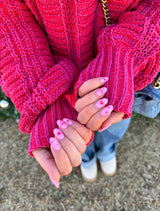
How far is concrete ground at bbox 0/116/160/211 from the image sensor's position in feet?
4.25

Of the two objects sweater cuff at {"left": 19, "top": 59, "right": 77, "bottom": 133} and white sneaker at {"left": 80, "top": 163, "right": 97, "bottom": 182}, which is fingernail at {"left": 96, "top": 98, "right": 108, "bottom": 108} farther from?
white sneaker at {"left": 80, "top": 163, "right": 97, "bottom": 182}

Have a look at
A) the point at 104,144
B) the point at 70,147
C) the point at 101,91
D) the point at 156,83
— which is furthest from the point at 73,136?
the point at 104,144

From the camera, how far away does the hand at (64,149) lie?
1.75 feet

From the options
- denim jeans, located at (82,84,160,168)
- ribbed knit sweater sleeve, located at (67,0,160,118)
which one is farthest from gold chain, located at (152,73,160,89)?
ribbed knit sweater sleeve, located at (67,0,160,118)

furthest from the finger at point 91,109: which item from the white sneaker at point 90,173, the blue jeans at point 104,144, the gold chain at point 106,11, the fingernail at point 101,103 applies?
the white sneaker at point 90,173

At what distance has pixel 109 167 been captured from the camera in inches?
53.4

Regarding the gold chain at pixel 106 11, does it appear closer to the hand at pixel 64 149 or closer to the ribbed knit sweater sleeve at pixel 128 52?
the ribbed knit sweater sleeve at pixel 128 52

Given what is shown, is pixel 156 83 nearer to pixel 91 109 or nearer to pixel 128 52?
pixel 128 52

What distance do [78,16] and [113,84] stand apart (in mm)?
249

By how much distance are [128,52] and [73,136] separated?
302 mm

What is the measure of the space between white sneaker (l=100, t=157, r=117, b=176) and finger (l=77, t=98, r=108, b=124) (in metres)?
0.90

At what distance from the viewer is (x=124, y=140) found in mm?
1544

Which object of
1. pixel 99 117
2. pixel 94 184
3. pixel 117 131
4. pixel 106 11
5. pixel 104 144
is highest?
pixel 106 11

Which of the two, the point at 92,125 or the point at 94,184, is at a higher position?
the point at 92,125
